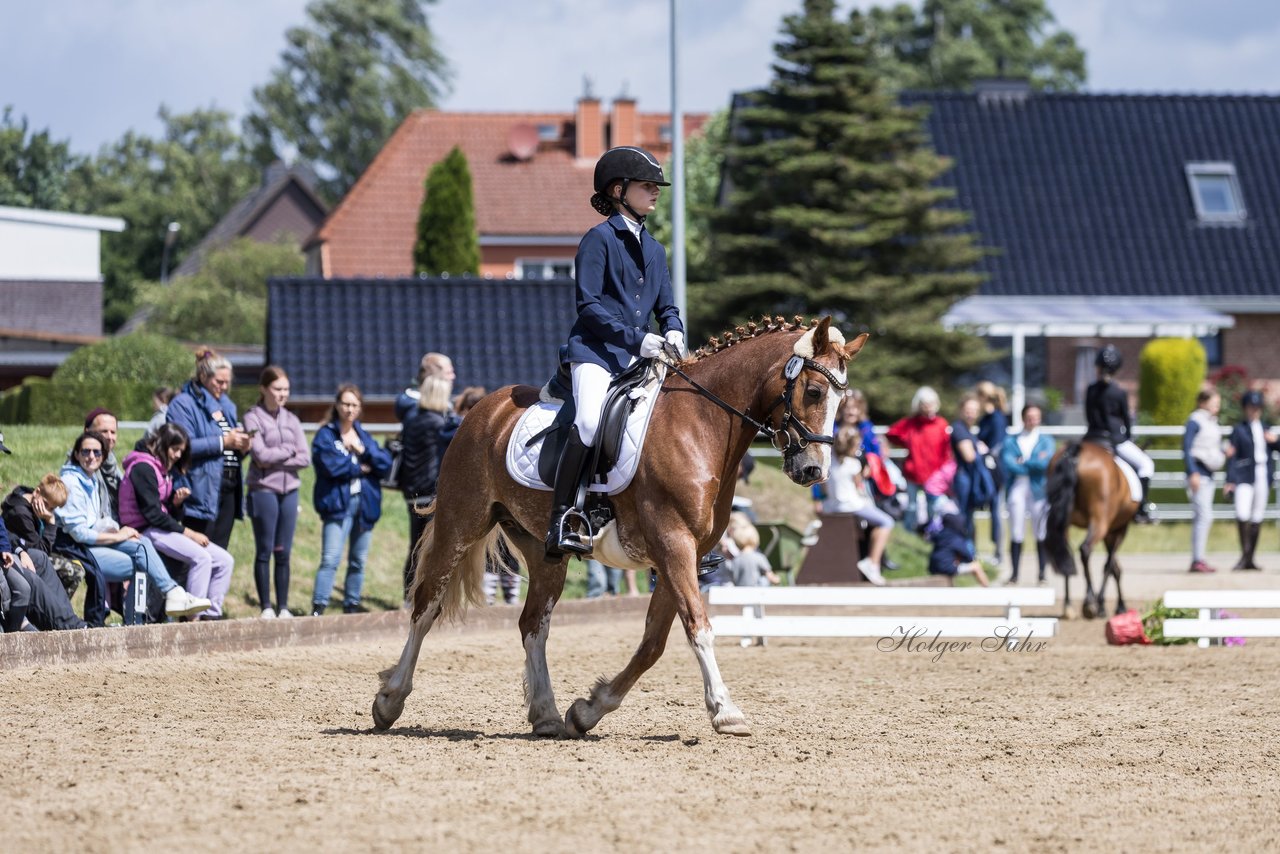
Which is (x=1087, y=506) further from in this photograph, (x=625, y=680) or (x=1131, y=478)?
(x=625, y=680)

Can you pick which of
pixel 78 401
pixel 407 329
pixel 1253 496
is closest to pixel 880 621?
pixel 1253 496

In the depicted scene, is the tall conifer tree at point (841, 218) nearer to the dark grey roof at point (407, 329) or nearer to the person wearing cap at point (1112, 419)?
the dark grey roof at point (407, 329)

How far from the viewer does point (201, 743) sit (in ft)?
26.1

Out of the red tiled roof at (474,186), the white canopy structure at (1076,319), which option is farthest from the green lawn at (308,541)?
the red tiled roof at (474,186)

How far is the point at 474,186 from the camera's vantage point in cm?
5356

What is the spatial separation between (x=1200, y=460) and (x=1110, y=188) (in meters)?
20.3

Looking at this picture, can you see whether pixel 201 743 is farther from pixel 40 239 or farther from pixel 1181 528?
pixel 40 239

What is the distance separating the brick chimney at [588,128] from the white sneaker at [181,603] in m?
44.2

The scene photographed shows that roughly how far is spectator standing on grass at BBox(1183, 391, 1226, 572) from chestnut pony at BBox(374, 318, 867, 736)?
42.0 ft

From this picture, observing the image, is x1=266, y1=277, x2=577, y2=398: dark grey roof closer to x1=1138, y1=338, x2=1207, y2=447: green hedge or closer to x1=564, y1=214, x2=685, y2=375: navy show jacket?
x1=1138, y1=338, x2=1207, y2=447: green hedge

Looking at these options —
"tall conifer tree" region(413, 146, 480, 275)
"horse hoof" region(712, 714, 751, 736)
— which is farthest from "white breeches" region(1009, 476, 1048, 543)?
"tall conifer tree" region(413, 146, 480, 275)

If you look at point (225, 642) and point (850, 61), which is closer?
point (225, 642)

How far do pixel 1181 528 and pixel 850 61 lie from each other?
1081 centimetres

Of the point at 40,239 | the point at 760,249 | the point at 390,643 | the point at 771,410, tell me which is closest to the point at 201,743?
the point at 771,410
